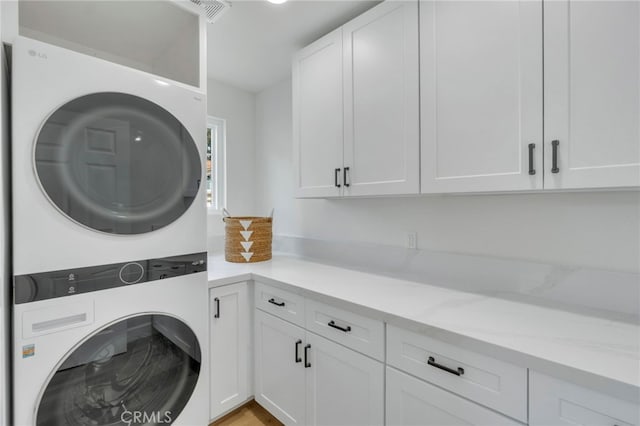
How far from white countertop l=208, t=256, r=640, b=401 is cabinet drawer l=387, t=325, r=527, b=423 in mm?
47

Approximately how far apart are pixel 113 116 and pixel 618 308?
2.04 metres

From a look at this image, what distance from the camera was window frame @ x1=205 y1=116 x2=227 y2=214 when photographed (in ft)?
8.46

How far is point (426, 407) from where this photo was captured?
40.2 inches

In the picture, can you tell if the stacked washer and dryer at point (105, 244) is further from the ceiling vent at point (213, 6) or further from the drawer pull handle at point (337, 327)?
the drawer pull handle at point (337, 327)

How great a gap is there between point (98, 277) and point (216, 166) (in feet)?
5.55

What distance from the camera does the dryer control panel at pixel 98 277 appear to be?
92 centimetres

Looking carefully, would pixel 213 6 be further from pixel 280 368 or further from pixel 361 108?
pixel 280 368

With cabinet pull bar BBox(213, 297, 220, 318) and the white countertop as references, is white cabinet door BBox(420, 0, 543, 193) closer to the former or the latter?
the white countertop

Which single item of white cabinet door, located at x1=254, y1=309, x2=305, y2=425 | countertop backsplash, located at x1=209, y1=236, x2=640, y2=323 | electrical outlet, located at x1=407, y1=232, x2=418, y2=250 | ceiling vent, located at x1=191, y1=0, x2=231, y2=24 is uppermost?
ceiling vent, located at x1=191, y1=0, x2=231, y2=24

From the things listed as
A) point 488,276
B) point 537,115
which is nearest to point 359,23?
point 537,115

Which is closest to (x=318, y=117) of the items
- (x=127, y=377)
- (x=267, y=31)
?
(x=267, y=31)

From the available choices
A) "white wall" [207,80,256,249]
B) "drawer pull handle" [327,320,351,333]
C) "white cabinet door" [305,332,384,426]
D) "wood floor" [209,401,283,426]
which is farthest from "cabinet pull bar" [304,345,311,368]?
"white wall" [207,80,256,249]

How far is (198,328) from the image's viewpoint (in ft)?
4.28

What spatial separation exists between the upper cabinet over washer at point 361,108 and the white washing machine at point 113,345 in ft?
2.98
